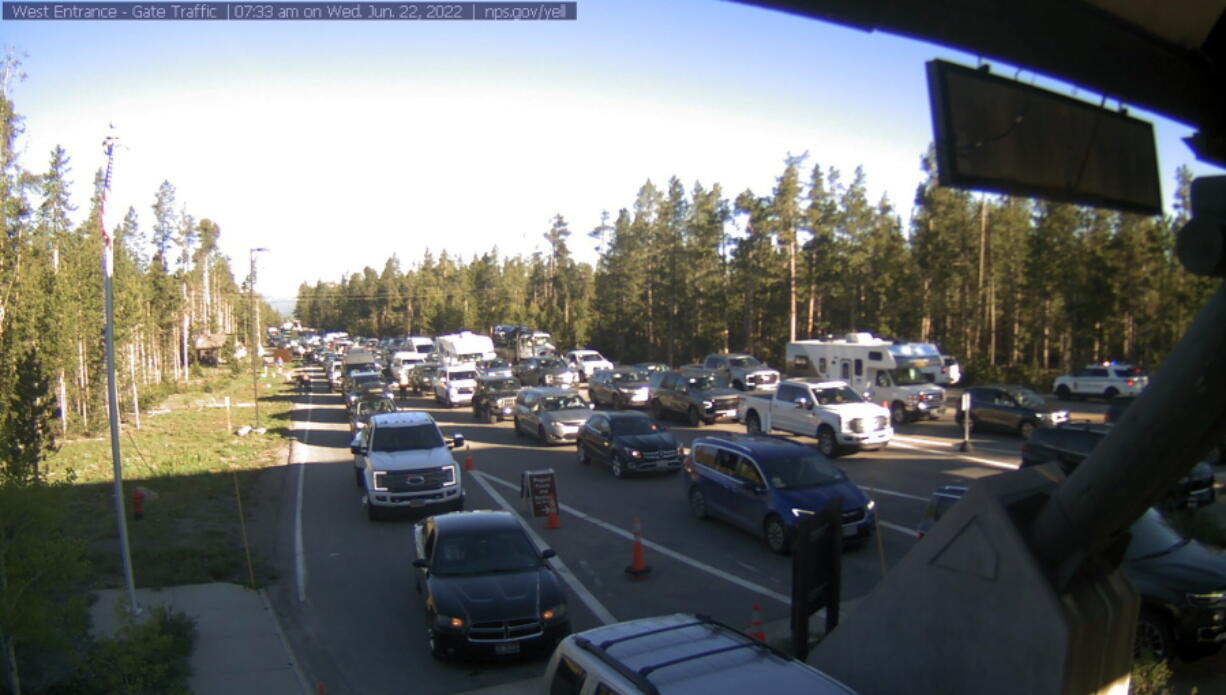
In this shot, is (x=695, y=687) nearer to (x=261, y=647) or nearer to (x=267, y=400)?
(x=261, y=647)

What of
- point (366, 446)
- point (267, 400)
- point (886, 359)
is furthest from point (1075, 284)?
point (267, 400)

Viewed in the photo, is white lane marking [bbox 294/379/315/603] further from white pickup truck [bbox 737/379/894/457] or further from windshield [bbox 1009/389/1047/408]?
windshield [bbox 1009/389/1047/408]

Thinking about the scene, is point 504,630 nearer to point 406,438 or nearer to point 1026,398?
point 406,438

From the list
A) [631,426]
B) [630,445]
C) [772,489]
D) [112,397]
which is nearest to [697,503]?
[772,489]

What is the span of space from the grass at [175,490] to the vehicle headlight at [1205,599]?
11128 mm

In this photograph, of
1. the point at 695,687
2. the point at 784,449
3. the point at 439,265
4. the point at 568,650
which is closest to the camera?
the point at 695,687

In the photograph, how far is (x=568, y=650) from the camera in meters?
5.21

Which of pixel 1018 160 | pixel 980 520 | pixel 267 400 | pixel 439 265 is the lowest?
pixel 267 400

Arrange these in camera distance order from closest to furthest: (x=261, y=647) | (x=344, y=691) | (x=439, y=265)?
(x=344, y=691), (x=261, y=647), (x=439, y=265)

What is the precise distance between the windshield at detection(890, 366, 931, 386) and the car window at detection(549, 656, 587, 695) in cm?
2518

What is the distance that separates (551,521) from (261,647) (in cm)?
651

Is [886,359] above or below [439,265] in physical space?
below

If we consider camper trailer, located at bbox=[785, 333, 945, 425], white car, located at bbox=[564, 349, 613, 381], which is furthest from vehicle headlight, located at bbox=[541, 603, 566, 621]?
white car, located at bbox=[564, 349, 613, 381]

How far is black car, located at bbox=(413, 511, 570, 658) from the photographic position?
8.46 meters
